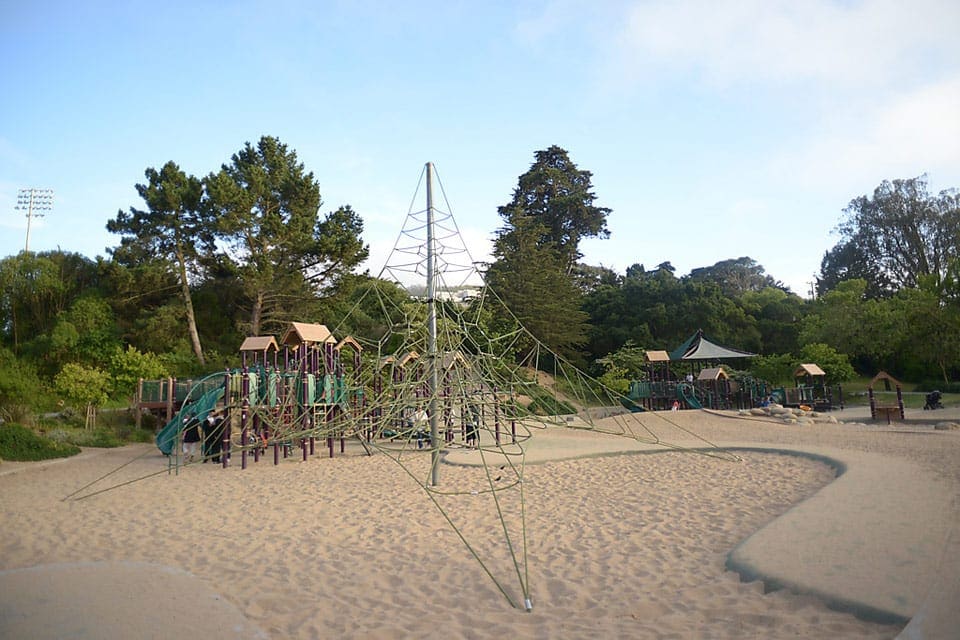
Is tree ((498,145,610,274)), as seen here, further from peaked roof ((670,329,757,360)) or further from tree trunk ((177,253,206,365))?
tree trunk ((177,253,206,365))

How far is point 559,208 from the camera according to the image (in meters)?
37.8

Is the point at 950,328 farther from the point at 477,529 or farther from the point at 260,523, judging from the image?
the point at 260,523

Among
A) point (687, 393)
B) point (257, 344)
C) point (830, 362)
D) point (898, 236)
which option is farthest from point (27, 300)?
point (898, 236)

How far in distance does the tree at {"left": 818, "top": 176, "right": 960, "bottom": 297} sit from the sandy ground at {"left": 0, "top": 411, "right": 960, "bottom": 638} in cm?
3110

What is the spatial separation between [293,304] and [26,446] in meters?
12.9

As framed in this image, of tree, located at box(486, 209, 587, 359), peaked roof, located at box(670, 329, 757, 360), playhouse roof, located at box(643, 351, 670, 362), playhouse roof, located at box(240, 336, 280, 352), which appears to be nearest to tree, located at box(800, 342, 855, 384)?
peaked roof, located at box(670, 329, 757, 360)

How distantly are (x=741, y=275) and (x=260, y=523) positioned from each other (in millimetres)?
55256

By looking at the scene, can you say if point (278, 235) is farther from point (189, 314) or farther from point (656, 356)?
point (656, 356)

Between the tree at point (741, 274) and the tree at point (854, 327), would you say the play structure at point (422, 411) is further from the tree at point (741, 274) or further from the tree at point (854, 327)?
the tree at point (741, 274)

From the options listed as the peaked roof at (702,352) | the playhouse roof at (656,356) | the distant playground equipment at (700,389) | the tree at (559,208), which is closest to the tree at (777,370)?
the distant playground equipment at (700,389)

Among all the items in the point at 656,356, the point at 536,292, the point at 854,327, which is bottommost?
the point at 656,356

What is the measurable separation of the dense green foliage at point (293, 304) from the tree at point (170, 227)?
0.06m

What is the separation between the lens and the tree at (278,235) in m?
23.7

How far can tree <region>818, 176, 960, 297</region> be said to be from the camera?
34250mm
